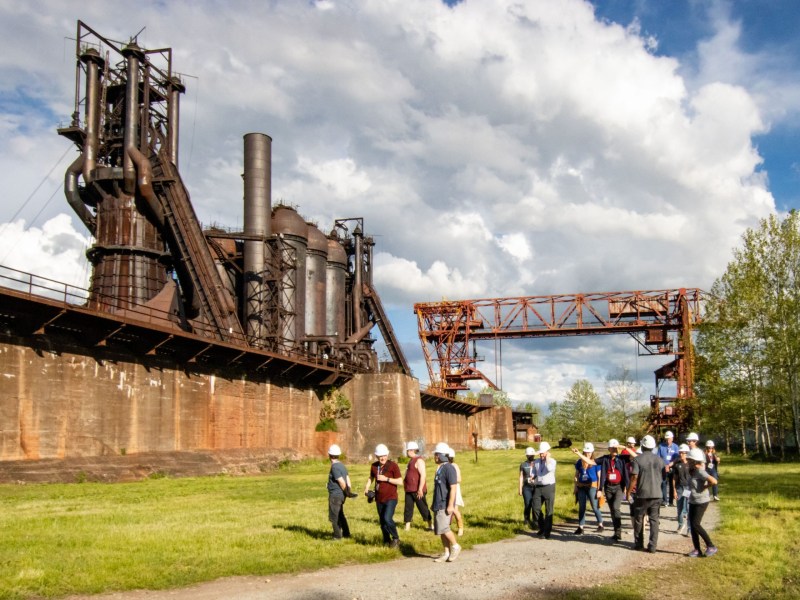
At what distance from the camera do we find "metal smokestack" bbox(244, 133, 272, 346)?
1781 inches

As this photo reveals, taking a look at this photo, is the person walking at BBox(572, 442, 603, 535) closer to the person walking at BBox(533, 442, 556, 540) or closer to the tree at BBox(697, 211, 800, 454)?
the person walking at BBox(533, 442, 556, 540)

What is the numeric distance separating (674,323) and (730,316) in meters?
20.1

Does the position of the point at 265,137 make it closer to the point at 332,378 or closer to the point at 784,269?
the point at 332,378

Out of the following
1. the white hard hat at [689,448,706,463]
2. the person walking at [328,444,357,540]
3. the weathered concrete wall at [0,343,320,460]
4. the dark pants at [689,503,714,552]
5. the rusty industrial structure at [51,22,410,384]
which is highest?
the rusty industrial structure at [51,22,410,384]

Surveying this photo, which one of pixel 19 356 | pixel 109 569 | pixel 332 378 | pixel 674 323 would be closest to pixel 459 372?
pixel 674 323

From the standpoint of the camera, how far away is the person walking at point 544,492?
14.2 metres

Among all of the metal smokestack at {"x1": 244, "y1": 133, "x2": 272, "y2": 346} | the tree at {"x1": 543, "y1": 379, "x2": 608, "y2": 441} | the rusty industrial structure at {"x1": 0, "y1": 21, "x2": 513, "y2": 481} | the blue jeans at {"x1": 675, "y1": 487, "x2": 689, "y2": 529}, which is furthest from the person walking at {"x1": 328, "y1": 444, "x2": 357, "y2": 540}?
the tree at {"x1": 543, "y1": 379, "x2": 608, "y2": 441}

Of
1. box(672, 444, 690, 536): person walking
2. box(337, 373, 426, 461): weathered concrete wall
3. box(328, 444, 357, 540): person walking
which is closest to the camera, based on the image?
box(328, 444, 357, 540): person walking

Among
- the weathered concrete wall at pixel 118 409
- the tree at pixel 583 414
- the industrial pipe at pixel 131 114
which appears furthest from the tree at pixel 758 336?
the tree at pixel 583 414

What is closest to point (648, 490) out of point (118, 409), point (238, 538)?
point (238, 538)

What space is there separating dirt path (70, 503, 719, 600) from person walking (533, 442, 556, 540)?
636 millimetres

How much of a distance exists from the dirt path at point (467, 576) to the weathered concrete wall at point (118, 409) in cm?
1592

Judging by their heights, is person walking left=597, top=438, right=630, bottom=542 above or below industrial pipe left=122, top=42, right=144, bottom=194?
below

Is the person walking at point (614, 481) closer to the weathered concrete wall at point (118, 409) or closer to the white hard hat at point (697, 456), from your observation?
the white hard hat at point (697, 456)
